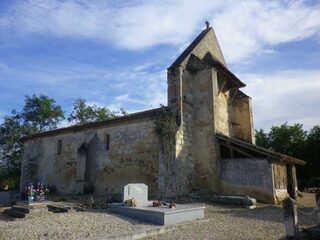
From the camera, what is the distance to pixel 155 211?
32.4ft

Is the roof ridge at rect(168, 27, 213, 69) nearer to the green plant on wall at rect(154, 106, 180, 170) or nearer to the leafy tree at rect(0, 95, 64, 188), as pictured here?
the green plant on wall at rect(154, 106, 180, 170)

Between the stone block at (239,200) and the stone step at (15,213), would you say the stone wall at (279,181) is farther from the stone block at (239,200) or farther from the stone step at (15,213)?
the stone step at (15,213)

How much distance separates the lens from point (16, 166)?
3691 centimetres

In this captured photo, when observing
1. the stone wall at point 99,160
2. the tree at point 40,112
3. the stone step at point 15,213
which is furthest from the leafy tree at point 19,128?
the stone step at point 15,213

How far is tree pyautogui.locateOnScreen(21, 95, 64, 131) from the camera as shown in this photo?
3878cm

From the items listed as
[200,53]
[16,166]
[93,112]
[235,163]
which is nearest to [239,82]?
[200,53]

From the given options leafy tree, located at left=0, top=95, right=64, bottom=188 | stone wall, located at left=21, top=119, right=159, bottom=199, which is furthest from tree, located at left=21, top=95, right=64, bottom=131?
stone wall, located at left=21, top=119, right=159, bottom=199

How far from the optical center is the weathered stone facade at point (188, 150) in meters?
16.6

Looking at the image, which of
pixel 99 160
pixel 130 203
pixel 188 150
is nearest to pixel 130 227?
pixel 130 203

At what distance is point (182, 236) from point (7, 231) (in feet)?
16.1

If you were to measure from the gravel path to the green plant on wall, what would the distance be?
6.87 m

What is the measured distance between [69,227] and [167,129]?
30.3ft

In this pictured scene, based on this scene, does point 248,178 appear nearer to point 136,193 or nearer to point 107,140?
point 136,193

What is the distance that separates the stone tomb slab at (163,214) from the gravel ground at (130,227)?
391mm
